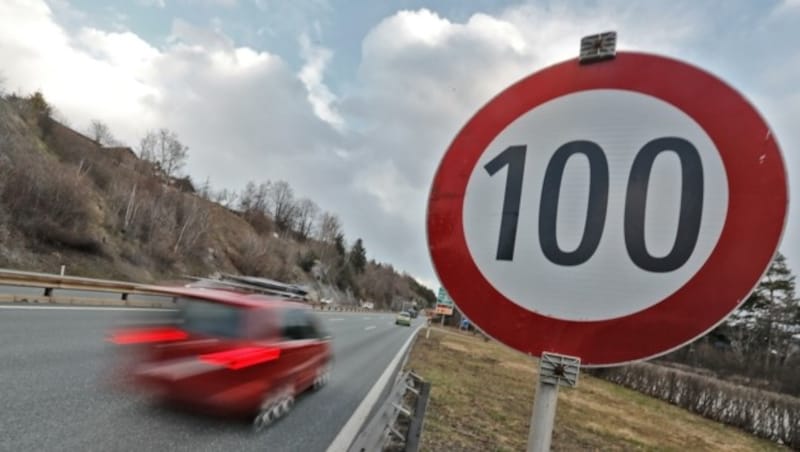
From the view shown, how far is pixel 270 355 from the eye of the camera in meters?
5.93

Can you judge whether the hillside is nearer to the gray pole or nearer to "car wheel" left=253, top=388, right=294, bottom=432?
"car wheel" left=253, top=388, right=294, bottom=432

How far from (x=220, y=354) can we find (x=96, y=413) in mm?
1479

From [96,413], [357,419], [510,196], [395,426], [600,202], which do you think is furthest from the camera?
[357,419]

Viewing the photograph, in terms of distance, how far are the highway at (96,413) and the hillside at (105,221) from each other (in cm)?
2194

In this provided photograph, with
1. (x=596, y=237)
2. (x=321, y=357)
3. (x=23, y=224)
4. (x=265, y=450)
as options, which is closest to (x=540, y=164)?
(x=596, y=237)

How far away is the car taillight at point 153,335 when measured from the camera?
5418 millimetres

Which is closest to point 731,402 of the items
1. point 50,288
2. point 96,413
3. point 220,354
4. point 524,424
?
point 524,424

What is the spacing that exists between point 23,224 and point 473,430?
1235 inches

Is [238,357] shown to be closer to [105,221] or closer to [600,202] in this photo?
[600,202]

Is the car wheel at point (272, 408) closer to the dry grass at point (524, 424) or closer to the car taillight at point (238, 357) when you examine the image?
the car taillight at point (238, 357)

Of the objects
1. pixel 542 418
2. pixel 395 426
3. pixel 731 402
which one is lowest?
pixel 731 402

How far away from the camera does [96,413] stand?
5074 millimetres

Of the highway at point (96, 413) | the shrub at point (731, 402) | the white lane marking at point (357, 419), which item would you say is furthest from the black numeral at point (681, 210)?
the shrub at point (731, 402)

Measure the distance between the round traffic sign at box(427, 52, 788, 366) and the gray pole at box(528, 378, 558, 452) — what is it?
0.12m
